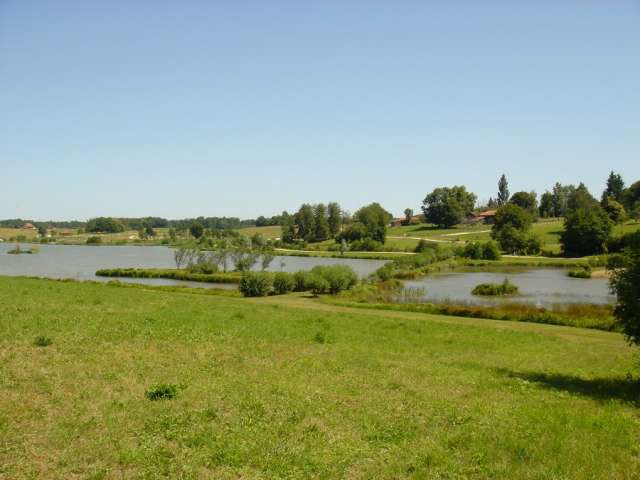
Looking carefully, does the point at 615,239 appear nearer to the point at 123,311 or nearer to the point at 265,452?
the point at 123,311

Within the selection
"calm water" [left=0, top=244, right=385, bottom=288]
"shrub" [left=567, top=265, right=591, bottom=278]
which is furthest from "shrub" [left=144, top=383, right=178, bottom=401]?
"shrub" [left=567, top=265, right=591, bottom=278]

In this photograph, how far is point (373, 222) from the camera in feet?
550

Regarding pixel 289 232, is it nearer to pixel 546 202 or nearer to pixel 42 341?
pixel 546 202

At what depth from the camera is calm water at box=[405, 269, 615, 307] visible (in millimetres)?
55812

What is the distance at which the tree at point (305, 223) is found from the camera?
18562 centimetres

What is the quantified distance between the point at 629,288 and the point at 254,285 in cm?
4669

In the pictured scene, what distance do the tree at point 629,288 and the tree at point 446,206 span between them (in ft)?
565

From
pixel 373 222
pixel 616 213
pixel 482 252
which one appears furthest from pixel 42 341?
pixel 373 222

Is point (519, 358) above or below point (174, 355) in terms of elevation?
below

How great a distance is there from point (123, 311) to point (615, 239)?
4270 inches

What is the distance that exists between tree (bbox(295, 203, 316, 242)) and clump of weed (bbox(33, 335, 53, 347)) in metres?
168

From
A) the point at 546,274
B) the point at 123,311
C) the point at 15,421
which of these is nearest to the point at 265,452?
the point at 15,421

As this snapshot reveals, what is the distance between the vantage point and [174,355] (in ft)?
54.5

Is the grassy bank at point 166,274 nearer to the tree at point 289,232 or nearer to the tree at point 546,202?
the tree at point 289,232
